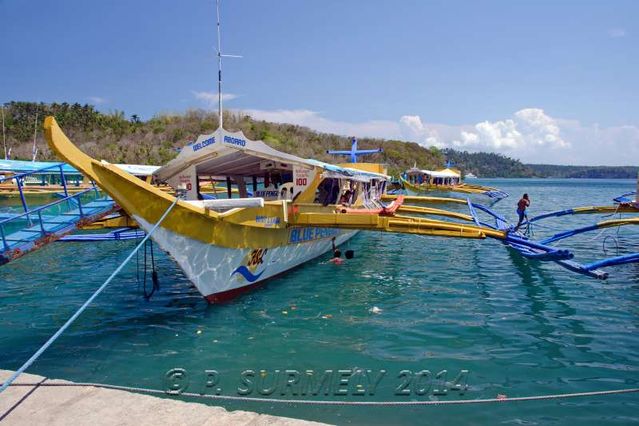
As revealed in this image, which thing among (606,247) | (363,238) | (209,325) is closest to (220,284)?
(209,325)

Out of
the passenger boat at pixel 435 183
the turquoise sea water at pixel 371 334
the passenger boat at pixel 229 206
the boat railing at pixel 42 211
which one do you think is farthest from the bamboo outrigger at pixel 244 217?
the passenger boat at pixel 435 183

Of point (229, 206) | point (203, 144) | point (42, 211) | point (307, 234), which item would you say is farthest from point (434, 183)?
point (42, 211)

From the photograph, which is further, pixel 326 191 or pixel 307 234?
pixel 307 234

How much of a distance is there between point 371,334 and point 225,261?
3.25 metres

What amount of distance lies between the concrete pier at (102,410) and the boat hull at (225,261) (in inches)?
129

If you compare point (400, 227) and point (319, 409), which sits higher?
point (400, 227)

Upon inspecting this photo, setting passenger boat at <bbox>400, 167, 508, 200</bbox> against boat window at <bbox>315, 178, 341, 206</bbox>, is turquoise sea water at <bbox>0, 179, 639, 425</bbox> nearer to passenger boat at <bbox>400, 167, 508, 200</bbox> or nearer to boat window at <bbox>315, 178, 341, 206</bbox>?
boat window at <bbox>315, 178, 341, 206</bbox>

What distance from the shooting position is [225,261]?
898 centimetres

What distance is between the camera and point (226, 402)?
17.9 feet

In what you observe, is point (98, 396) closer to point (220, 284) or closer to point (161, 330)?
point (161, 330)

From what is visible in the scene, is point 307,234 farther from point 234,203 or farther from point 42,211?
point 42,211

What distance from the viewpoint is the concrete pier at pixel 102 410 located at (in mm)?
4070

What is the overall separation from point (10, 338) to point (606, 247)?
18523 millimetres

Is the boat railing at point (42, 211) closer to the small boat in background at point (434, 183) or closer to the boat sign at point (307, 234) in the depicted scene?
the boat sign at point (307, 234)
